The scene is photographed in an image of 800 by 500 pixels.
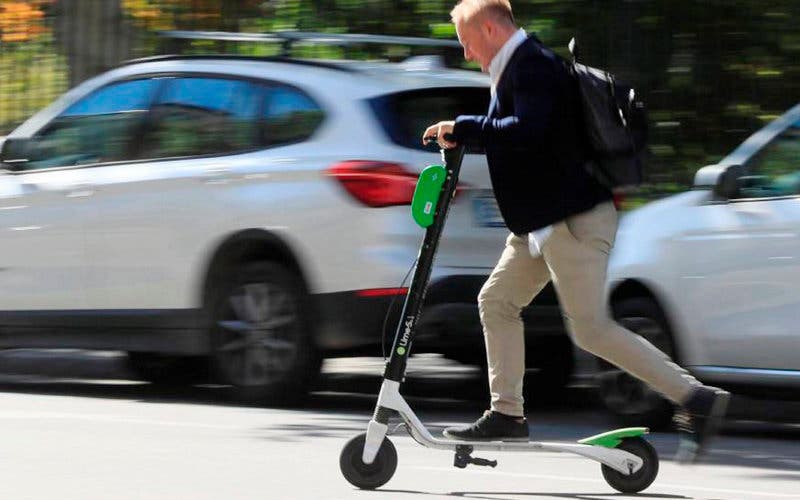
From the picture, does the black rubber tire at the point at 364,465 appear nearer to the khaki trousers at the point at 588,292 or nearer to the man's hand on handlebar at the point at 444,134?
the khaki trousers at the point at 588,292

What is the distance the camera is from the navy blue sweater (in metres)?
6.02

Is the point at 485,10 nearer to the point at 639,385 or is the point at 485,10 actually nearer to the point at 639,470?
the point at 639,470

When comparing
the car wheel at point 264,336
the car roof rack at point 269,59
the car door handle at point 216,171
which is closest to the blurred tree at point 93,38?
the car roof rack at point 269,59

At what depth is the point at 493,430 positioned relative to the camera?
6250mm

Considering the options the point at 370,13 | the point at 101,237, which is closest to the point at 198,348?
the point at 101,237

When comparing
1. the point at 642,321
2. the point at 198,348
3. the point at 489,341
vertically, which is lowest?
the point at 198,348

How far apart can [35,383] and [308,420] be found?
2582mm

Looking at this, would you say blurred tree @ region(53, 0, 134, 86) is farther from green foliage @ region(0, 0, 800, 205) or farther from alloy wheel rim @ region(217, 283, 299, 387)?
alloy wheel rim @ region(217, 283, 299, 387)

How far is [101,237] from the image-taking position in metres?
9.80

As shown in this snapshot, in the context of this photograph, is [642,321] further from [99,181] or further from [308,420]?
[99,181]

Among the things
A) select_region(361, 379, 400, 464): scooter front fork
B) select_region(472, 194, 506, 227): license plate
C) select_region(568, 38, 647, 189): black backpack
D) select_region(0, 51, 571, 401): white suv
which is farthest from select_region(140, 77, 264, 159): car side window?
select_region(568, 38, 647, 189): black backpack

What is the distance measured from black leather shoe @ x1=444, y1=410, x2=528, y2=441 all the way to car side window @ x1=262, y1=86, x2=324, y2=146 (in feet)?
10.1

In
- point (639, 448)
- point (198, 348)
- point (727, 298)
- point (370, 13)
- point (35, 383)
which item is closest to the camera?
point (639, 448)

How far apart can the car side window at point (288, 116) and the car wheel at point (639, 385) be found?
1808 mm
